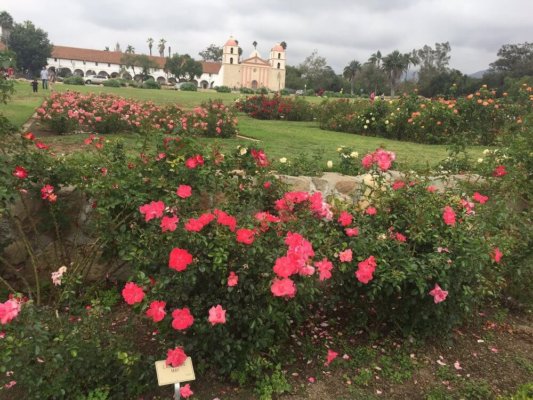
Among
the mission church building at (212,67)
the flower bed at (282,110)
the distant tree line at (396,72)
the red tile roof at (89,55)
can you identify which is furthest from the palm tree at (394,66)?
the flower bed at (282,110)

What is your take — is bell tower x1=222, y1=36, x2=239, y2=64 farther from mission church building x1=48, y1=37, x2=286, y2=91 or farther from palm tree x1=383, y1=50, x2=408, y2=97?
palm tree x1=383, y1=50, x2=408, y2=97

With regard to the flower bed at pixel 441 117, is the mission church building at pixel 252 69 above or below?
above

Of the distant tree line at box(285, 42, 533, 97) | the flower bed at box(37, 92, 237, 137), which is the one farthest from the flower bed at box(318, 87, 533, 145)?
the distant tree line at box(285, 42, 533, 97)

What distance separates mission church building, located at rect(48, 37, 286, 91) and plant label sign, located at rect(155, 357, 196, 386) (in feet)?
251

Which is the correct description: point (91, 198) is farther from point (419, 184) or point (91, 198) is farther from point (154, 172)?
point (419, 184)

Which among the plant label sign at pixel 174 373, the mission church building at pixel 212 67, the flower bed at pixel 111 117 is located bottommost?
the plant label sign at pixel 174 373

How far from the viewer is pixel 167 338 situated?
2.33 metres

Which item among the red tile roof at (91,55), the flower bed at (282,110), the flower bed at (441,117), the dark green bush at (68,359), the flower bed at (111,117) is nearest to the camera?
the dark green bush at (68,359)

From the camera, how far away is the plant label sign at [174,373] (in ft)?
6.49

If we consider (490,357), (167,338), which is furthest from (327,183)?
(167,338)

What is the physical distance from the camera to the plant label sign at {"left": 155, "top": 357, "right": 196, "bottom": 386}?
198cm

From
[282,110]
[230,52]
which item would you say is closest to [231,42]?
[230,52]

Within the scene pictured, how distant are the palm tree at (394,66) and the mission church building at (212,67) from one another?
724 inches

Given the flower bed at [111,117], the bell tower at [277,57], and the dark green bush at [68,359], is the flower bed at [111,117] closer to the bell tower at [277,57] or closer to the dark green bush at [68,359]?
the dark green bush at [68,359]
